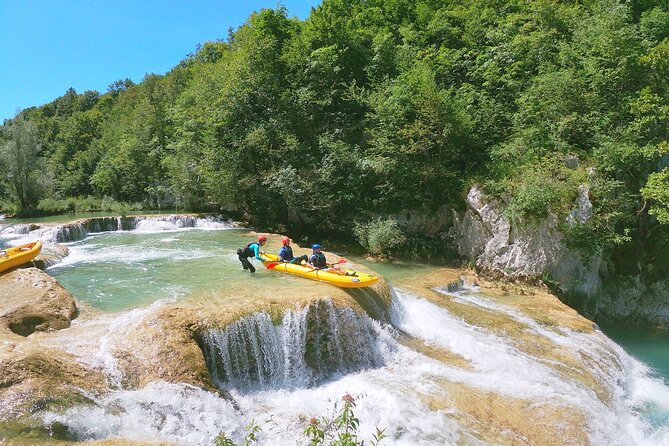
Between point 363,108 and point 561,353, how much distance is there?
14.6 metres

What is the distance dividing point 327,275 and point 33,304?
18.7ft

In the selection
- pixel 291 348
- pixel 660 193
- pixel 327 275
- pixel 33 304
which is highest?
pixel 660 193

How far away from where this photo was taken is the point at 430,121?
624 inches

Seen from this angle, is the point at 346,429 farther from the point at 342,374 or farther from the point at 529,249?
the point at 529,249

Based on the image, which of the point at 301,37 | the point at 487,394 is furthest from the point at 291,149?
the point at 487,394

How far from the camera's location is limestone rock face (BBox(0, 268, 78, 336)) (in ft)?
23.5

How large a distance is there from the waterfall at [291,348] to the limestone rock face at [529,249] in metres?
7.09

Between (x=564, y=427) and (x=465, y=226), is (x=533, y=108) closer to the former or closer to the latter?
(x=465, y=226)

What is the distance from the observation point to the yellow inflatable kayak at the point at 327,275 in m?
8.88

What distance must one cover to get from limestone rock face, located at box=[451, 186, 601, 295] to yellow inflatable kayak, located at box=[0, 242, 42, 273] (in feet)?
43.9

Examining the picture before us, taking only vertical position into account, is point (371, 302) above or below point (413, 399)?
above

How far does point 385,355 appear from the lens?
8133 mm

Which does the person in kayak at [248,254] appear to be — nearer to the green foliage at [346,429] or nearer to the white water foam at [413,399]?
the white water foam at [413,399]

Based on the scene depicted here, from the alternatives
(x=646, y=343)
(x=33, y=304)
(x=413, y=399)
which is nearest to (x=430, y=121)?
(x=646, y=343)
